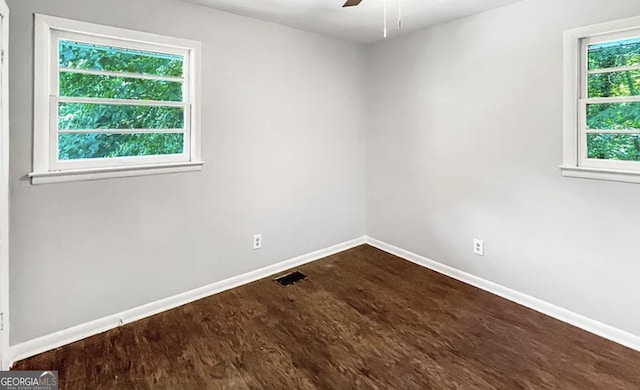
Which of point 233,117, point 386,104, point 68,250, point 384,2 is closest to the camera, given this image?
point 68,250

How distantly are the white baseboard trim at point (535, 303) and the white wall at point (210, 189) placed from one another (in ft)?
3.21

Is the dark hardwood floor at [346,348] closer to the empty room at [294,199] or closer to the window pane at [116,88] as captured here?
the empty room at [294,199]

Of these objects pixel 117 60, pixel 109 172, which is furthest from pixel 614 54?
pixel 109 172

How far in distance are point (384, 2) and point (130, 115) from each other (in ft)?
6.85

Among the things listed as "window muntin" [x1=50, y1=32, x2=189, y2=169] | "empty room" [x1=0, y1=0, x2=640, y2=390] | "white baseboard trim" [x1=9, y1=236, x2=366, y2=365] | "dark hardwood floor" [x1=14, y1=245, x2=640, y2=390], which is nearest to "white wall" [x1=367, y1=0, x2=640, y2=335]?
"empty room" [x1=0, y1=0, x2=640, y2=390]

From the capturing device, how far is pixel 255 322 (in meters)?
2.62

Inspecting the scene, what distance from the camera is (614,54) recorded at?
7.79 ft

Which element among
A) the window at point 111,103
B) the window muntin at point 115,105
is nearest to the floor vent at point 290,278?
the window at point 111,103

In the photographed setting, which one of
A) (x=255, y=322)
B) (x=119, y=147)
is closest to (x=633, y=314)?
(x=255, y=322)

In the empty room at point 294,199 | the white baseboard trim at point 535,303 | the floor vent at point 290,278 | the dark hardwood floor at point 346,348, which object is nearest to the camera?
the dark hardwood floor at point 346,348

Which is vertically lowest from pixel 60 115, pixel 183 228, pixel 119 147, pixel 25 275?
pixel 25 275

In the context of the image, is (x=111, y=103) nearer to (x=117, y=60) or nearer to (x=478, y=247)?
(x=117, y=60)

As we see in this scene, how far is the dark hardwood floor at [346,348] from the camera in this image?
79.5 inches

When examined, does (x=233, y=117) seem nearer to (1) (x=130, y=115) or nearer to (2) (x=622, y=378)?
(1) (x=130, y=115)
